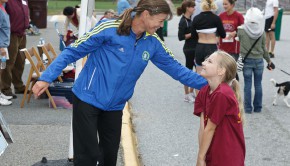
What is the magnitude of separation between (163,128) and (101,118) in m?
3.33

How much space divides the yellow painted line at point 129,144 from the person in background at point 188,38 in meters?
1.59

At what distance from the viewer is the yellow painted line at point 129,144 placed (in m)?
6.54

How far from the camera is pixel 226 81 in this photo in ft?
14.6

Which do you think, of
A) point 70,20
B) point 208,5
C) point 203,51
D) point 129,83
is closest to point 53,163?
point 129,83

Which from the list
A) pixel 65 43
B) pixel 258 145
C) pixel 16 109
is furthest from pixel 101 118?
pixel 65 43

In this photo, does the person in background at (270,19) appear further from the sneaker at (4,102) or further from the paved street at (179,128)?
the sneaker at (4,102)

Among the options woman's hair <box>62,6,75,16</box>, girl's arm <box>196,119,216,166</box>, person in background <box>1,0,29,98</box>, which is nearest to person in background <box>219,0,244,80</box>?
person in background <box>1,0,29,98</box>

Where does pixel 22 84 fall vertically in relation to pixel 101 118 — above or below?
below

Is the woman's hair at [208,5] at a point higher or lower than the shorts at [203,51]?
higher

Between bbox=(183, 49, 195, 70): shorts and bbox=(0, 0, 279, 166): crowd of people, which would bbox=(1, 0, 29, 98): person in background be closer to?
bbox=(183, 49, 195, 70): shorts

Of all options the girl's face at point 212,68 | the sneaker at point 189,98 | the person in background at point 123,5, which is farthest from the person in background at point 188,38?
the girl's face at point 212,68

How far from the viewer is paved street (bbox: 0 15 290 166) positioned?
263 inches

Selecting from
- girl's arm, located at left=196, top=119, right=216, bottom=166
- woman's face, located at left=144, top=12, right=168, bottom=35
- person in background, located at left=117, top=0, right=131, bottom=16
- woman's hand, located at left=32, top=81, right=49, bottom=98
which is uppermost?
woman's face, located at left=144, top=12, right=168, bottom=35

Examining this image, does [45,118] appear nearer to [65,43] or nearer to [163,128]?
[163,128]
